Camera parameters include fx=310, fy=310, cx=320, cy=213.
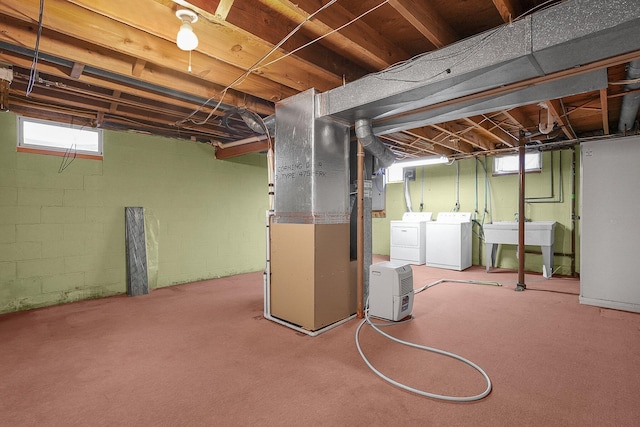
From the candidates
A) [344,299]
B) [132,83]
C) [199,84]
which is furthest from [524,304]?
[132,83]

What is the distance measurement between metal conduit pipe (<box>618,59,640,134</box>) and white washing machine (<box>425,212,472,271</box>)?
97.8 inches

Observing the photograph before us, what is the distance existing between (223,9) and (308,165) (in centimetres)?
128

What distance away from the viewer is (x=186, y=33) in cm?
174

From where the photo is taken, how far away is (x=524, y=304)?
3.50 m

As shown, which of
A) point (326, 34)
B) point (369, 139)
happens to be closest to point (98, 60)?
point (326, 34)

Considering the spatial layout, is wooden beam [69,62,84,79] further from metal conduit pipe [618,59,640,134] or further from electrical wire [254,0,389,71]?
metal conduit pipe [618,59,640,134]

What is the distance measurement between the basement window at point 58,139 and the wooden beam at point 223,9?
121 inches

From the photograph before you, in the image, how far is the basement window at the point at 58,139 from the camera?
11.4ft

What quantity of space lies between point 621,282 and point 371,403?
3308 millimetres

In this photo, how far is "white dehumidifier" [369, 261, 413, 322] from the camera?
2904 millimetres

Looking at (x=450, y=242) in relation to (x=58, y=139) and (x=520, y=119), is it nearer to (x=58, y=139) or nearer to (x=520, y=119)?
(x=520, y=119)

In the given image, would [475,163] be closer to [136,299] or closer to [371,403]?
[371,403]

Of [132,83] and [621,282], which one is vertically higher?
[132,83]

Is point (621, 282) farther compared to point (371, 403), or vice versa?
point (621, 282)
